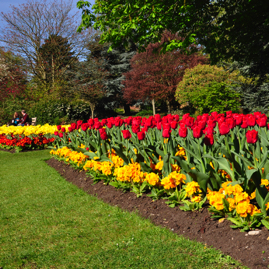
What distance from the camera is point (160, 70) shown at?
2641 cm

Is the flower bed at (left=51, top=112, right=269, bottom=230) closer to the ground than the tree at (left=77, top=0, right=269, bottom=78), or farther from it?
closer to the ground

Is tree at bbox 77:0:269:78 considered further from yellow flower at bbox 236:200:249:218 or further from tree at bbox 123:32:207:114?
tree at bbox 123:32:207:114

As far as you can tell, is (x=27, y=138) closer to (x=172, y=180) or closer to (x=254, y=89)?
(x=172, y=180)

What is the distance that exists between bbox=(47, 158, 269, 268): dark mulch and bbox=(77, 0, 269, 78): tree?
22.6 feet

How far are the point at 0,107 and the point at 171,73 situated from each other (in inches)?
602

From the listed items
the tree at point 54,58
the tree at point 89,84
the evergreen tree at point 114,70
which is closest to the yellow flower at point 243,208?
the tree at point 54,58

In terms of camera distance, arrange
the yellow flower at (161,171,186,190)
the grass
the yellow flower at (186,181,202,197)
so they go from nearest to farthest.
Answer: the grass → the yellow flower at (186,181,202,197) → the yellow flower at (161,171,186,190)

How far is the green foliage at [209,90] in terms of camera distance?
60.9 feet

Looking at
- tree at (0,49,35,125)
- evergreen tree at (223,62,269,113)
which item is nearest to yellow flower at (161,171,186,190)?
evergreen tree at (223,62,269,113)

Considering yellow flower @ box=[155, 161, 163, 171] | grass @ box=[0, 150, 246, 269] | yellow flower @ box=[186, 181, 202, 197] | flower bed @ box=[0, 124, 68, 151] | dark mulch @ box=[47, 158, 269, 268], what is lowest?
grass @ box=[0, 150, 246, 269]

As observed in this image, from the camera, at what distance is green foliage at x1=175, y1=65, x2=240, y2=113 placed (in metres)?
18.6

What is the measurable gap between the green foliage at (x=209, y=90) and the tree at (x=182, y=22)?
6.09 m

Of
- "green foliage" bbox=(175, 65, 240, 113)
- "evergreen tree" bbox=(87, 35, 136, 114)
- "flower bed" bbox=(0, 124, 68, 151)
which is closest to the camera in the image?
"flower bed" bbox=(0, 124, 68, 151)

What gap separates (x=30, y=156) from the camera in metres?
9.64
